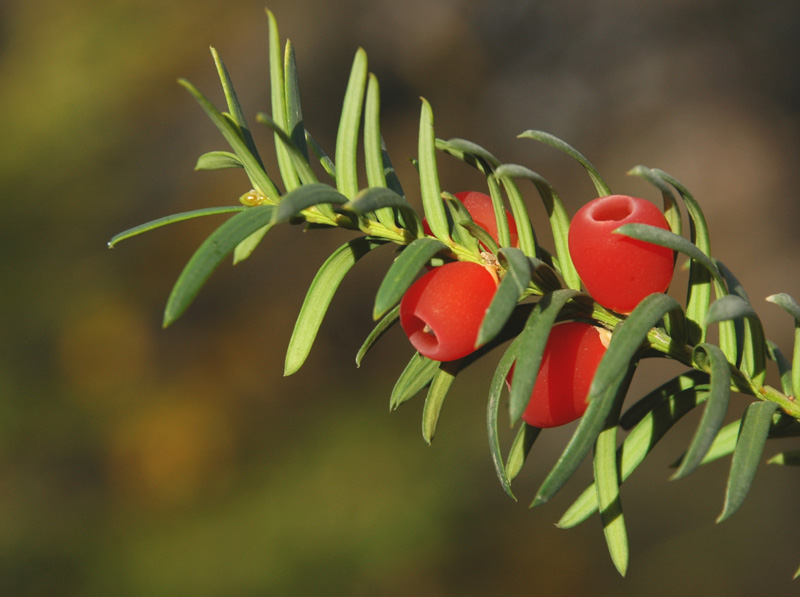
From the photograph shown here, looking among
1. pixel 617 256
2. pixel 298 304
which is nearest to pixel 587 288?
pixel 617 256

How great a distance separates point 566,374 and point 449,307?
77 millimetres

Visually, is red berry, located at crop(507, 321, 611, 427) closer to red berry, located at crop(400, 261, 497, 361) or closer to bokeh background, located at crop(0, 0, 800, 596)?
red berry, located at crop(400, 261, 497, 361)

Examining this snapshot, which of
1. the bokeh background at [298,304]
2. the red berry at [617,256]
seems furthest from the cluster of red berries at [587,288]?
the bokeh background at [298,304]

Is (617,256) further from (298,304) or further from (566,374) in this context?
(298,304)

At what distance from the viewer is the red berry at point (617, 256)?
34 centimetres

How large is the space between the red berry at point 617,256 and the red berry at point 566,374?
0.02 meters

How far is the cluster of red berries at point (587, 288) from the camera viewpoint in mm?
336

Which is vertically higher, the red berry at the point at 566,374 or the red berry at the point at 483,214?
the red berry at the point at 483,214

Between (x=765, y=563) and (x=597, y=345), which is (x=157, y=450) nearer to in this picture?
(x=765, y=563)

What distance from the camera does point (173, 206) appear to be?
204cm

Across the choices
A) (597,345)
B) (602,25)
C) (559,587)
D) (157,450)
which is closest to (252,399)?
(157,450)

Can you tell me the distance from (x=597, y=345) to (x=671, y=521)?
1.42 meters

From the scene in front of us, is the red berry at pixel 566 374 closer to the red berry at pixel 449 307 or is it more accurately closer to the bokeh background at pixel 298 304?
the red berry at pixel 449 307

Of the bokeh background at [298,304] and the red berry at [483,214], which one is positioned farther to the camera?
the bokeh background at [298,304]
